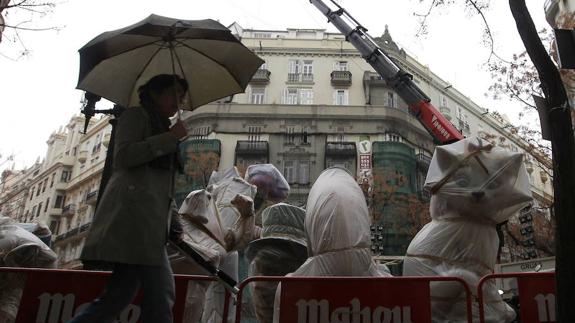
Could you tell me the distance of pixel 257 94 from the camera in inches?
1427

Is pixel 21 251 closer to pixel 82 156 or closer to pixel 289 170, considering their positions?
pixel 289 170

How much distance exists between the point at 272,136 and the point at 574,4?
19.2m

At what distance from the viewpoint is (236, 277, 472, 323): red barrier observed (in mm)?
3805

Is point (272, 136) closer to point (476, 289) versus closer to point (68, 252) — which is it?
point (68, 252)

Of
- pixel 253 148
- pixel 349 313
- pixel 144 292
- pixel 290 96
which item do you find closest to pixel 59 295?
pixel 144 292

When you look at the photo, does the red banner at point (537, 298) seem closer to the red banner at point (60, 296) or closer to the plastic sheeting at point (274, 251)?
the plastic sheeting at point (274, 251)

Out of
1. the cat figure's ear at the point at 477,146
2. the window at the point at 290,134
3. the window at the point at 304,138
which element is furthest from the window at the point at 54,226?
the cat figure's ear at the point at 477,146

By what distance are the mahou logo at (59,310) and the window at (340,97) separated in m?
32.6

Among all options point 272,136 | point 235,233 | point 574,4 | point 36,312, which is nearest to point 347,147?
point 272,136

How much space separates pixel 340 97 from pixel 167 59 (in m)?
32.9

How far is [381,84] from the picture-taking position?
35688 mm

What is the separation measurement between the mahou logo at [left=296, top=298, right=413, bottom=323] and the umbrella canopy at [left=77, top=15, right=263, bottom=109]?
6.11 ft

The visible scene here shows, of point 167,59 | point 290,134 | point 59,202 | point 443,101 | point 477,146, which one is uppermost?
point 443,101

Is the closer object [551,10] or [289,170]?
[551,10]
